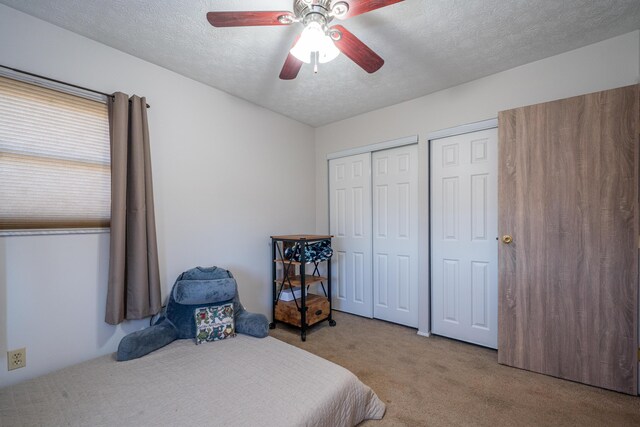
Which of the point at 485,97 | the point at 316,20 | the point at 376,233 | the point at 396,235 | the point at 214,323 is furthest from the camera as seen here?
the point at 376,233

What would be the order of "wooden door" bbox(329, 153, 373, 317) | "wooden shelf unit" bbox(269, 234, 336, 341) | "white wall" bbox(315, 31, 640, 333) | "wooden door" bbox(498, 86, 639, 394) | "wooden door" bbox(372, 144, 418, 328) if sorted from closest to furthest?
1. "wooden door" bbox(498, 86, 639, 394)
2. "white wall" bbox(315, 31, 640, 333)
3. "wooden shelf unit" bbox(269, 234, 336, 341)
4. "wooden door" bbox(372, 144, 418, 328)
5. "wooden door" bbox(329, 153, 373, 317)

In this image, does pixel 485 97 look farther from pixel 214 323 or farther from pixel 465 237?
pixel 214 323

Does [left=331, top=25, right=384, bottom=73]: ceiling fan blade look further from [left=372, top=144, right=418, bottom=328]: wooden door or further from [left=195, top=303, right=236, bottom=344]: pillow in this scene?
[left=195, top=303, right=236, bottom=344]: pillow

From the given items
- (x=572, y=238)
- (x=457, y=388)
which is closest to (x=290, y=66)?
(x=572, y=238)

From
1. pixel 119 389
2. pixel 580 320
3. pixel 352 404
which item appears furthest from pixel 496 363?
pixel 119 389

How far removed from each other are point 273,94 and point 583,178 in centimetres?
259

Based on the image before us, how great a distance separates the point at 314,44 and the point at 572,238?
7.08ft

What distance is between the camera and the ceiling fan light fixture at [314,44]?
1322mm

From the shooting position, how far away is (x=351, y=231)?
3.41m

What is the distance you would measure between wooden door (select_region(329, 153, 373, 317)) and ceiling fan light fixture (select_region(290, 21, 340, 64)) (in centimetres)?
191

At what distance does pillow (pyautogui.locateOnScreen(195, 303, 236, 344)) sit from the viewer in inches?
78.0

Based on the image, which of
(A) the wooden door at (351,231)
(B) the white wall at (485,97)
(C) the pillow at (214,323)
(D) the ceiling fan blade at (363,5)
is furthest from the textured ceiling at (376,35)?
(C) the pillow at (214,323)

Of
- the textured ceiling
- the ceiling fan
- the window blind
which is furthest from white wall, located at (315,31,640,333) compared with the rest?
the window blind

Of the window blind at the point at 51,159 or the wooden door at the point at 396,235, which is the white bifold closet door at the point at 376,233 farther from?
the window blind at the point at 51,159
